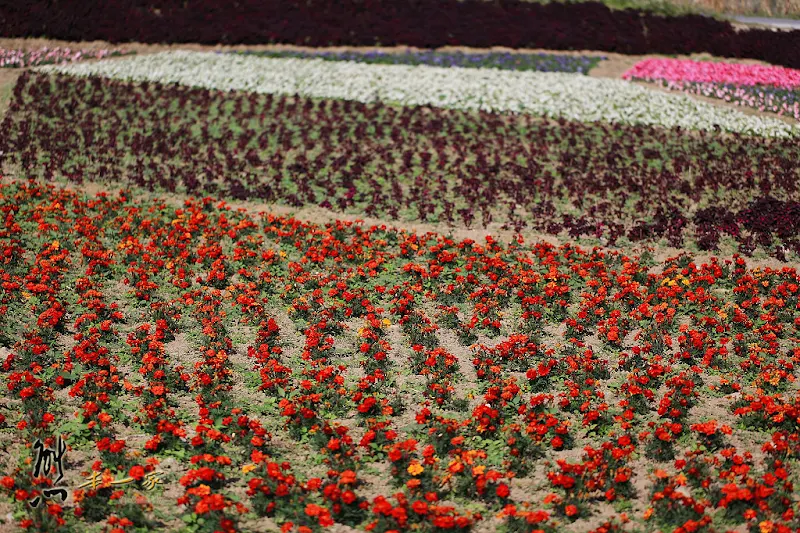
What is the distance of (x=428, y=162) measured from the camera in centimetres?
1519

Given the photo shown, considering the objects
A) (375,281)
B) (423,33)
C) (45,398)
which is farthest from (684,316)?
(423,33)

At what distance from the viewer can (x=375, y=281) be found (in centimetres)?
1034

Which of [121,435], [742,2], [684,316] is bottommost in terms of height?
[121,435]

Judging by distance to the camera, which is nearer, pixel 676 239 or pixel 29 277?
pixel 29 277

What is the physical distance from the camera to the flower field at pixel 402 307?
640 cm

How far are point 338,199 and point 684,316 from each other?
655 cm

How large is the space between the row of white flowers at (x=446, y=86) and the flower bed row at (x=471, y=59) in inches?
31.5

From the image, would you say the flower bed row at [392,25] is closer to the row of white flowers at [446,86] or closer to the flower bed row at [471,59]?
the flower bed row at [471,59]

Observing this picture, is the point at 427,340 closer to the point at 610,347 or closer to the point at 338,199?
the point at 610,347

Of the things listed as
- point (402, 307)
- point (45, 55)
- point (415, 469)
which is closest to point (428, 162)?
point (402, 307)

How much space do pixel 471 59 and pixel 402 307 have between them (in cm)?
1454

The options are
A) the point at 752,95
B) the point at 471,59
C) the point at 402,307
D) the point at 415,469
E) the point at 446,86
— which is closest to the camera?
the point at 415,469

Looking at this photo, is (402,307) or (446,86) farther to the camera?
(446,86)

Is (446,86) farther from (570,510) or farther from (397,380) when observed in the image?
(570,510)
